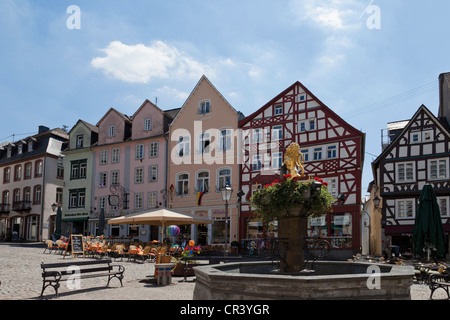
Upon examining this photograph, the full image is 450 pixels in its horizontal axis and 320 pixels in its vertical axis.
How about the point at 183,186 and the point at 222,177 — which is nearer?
the point at 222,177

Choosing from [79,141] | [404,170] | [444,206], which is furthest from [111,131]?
[444,206]

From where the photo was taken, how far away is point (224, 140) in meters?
34.3

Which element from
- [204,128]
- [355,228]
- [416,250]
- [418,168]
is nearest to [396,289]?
[416,250]

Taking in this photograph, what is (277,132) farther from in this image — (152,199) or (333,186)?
(152,199)

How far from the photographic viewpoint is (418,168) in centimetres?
3155

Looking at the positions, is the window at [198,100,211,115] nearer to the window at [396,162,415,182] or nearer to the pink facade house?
the pink facade house

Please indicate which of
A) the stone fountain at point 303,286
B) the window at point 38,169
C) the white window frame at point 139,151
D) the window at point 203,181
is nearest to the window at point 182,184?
the window at point 203,181

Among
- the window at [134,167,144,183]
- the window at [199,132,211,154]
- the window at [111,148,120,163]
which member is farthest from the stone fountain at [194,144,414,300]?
the window at [111,148,120,163]

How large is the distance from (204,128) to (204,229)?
24.8 ft

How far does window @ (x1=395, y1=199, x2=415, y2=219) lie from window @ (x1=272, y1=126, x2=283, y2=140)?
30.6 ft

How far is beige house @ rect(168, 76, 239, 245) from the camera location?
1320 inches

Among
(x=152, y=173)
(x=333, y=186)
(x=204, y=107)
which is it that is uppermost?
(x=204, y=107)

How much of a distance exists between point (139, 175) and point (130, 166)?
4.38 feet

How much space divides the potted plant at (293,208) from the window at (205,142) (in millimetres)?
25524
